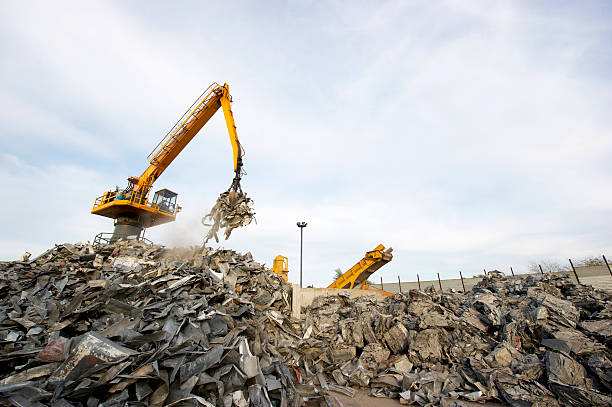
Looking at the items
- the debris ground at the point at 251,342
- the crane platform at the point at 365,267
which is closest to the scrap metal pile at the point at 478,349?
the debris ground at the point at 251,342

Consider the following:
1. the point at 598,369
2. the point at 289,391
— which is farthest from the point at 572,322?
the point at 289,391

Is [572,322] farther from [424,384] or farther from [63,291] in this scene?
[63,291]

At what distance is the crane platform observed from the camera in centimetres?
1595

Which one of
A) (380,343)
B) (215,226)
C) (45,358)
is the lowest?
(380,343)

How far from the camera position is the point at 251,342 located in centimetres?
639

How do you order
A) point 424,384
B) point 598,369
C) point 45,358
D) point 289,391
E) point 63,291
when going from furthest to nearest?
point 63,291, point 424,384, point 598,369, point 289,391, point 45,358

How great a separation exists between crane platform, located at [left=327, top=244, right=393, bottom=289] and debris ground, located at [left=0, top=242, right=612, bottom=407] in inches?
175

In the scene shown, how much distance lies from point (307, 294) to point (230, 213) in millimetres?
6502

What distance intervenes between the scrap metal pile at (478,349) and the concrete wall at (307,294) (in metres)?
1.81

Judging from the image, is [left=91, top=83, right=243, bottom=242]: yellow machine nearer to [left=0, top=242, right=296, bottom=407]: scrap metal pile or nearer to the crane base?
the crane base

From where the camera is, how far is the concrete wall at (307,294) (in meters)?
12.7

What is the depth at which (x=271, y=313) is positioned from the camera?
9.20m

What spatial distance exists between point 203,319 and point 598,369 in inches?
350

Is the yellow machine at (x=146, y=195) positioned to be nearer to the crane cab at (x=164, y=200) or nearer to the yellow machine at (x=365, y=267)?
the crane cab at (x=164, y=200)
